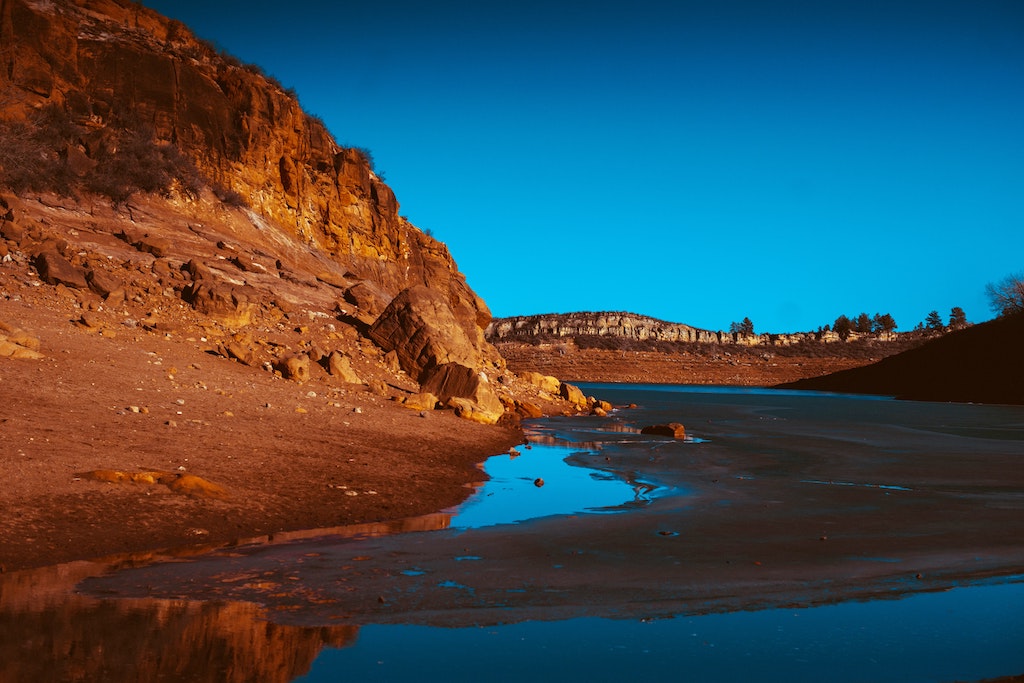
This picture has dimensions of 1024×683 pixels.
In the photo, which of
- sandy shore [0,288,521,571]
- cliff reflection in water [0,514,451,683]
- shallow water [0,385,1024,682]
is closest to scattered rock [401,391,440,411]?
sandy shore [0,288,521,571]

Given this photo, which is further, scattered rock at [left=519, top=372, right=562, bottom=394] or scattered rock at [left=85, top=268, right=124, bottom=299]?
scattered rock at [left=519, top=372, right=562, bottom=394]

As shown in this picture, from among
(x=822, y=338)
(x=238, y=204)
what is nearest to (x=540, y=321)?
(x=822, y=338)

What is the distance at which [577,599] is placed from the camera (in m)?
6.91

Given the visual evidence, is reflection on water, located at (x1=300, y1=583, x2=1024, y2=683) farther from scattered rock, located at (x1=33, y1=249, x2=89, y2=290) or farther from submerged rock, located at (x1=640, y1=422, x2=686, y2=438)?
scattered rock, located at (x1=33, y1=249, x2=89, y2=290)

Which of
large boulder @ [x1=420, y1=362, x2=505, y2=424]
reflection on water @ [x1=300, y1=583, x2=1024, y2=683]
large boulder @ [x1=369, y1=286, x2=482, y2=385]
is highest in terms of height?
large boulder @ [x1=369, y1=286, x2=482, y2=385]

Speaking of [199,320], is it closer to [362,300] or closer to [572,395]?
[362,300]

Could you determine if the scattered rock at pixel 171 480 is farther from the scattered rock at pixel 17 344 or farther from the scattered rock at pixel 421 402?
the scattered rock at pixel 421 402

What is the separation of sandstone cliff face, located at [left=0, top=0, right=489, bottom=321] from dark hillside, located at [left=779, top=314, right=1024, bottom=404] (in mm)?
48514

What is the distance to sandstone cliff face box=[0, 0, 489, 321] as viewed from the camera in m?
27.9

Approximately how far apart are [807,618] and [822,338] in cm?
14113

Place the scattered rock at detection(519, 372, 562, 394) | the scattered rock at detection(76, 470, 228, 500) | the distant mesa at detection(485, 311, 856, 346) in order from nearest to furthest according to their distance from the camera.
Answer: the scattered rock at detection(76, 470, 228, 500) < the scattered rock at detection(519, 372, 562, 394) < the distant mesa at detection(485, 311, 856, 346)

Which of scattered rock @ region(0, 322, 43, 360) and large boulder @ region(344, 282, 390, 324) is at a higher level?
large boulder @ region(344, 282, 390, 324)

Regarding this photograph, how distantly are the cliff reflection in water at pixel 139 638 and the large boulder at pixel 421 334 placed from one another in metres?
17.1

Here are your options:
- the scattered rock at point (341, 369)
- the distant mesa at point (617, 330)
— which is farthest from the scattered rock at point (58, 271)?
the distant mesa at point (617, 330)
